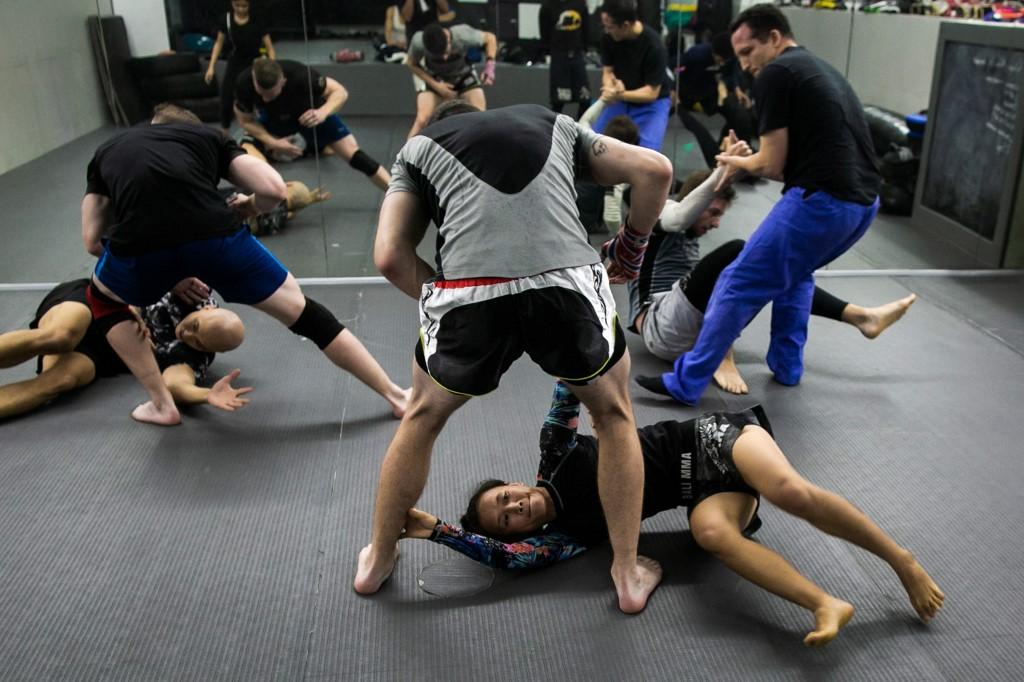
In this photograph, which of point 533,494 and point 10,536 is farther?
point 10,536

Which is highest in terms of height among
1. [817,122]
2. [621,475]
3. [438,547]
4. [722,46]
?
[722,46]

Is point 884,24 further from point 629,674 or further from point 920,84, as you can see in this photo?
point 629,674

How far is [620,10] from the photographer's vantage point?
177 inches

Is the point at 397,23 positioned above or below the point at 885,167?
above

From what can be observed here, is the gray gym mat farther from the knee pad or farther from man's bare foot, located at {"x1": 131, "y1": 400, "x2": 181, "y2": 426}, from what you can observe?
the knee pad

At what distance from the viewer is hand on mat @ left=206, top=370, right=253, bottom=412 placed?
10.6 ft

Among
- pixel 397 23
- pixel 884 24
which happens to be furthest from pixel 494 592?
pixel 884 24

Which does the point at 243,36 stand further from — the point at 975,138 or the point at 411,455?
the point at 975,138

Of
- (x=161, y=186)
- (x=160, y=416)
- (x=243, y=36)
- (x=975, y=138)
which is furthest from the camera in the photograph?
A: (x=975, y=138)

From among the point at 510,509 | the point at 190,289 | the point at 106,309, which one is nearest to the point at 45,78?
the point at 106,309

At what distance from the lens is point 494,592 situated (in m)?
2.28

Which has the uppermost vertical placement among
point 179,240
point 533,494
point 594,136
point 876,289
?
point 594,136

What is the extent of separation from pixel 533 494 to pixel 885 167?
Answer: 409 cm

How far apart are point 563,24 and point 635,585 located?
3.14 m
